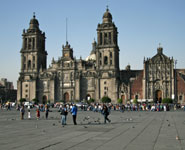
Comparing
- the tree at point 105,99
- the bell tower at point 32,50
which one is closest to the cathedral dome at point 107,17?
the bell tower at point 32,50

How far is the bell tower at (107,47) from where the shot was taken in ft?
286

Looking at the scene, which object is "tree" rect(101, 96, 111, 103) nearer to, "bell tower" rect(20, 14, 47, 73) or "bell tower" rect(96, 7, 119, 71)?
"bell tower" rect(96, 7, 119, 71)

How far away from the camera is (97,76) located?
87.2 m

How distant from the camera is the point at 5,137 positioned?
16078 millimetres

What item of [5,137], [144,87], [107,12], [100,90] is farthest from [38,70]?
[5,137]

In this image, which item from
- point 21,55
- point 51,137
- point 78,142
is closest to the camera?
point 78,142

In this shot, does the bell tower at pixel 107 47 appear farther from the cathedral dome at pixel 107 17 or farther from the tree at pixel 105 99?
the tree at pixel 105 99

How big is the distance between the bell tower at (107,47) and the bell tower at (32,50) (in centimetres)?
1979

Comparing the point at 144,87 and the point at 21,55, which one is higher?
the point at 21,55

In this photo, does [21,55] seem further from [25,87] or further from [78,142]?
[78,142]

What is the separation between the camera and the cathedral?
8181 cm

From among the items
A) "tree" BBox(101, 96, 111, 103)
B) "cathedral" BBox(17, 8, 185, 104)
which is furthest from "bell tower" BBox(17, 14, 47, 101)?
"tree" BBox(101, 96, 111, 103)

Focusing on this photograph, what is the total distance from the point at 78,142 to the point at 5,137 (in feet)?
13.9

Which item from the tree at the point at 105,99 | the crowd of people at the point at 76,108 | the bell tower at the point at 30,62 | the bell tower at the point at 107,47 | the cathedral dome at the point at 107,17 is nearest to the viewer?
the crowd of people at the point at 76,108
